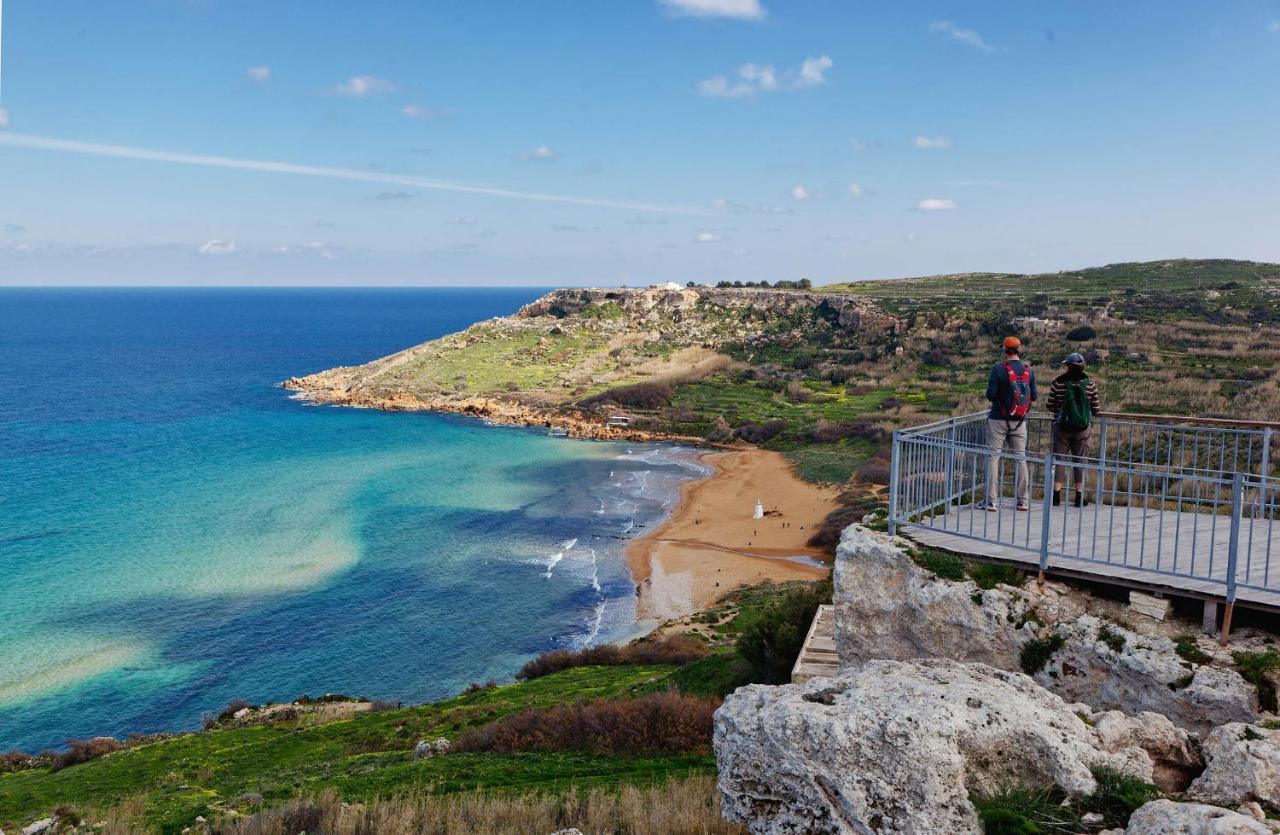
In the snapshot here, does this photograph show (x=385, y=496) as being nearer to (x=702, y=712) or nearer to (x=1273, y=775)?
(x=702, y=712)

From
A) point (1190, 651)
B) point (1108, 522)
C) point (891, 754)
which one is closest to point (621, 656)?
point (1108, 522)

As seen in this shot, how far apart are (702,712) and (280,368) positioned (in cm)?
10247

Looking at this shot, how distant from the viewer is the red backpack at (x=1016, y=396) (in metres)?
11.1

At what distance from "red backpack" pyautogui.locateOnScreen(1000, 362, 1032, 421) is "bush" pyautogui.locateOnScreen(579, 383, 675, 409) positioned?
56974 millimetres

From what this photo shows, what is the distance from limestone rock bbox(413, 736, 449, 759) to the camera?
15023mm

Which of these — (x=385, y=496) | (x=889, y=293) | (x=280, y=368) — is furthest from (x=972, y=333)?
(x=280, y=368)

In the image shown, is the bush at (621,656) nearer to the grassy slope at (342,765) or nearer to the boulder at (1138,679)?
the grassy slope at (342,765)

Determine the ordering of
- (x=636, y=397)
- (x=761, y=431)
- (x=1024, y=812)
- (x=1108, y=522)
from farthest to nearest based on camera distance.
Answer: (x=636, y=397) → (x=761, y=431) → (x=1108, y=522) → (x=1024, y=812)

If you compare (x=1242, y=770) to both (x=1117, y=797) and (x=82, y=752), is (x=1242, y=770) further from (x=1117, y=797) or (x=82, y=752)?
(x=82, y=752)

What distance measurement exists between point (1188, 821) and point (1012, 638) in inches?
140

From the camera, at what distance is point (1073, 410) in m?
11.4

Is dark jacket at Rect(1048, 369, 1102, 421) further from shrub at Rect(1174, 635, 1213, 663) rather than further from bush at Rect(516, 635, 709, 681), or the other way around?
bush at Rect(516, 635, 709, 681)

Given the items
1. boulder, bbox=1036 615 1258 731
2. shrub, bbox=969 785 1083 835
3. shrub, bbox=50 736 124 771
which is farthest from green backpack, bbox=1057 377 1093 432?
shrub, bbox=50 736 124 771

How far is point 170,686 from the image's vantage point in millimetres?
23906
